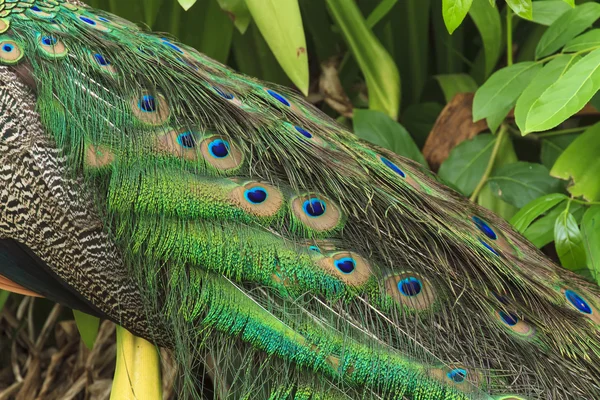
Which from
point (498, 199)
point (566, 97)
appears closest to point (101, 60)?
point (566, 97)

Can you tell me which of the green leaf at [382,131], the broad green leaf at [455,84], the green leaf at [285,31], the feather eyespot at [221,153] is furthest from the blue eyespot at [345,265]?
the broad green leaf at [455,84]

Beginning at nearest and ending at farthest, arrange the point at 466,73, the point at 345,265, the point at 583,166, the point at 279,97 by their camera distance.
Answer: the point at 345,265 < the point at 279,97 < the point at 583,166 < the point at 466,73

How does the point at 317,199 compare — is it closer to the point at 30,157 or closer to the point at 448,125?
the point at 30,157

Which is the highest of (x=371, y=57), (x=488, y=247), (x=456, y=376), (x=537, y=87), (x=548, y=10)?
(x=548, y=10)

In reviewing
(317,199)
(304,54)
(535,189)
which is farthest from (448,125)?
(317,199)

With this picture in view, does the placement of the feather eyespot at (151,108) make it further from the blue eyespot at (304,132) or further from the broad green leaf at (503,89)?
the broad green leaf at (503,89)

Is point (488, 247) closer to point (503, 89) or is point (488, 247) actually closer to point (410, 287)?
point (410, 287)

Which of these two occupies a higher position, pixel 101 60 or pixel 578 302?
pixel 101 60
